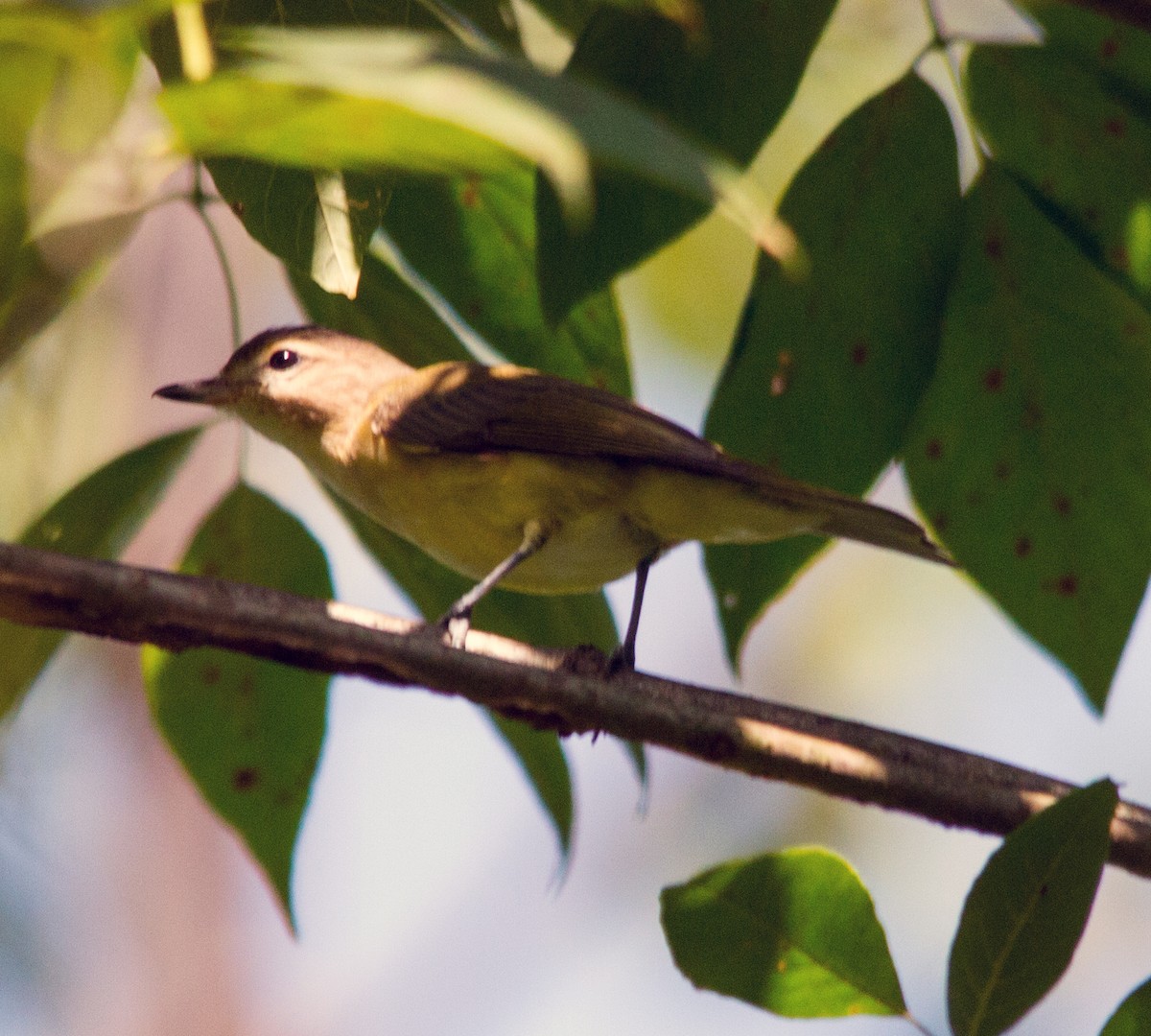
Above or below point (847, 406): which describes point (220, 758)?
below

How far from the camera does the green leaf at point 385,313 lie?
2.76 meters

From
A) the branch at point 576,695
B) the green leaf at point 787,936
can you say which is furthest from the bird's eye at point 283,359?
the green leaf at point 787,936

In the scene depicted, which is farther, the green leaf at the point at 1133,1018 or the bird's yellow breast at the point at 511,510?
the bird's yellow breast at the point at 511,510

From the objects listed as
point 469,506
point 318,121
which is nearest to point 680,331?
point 469,506

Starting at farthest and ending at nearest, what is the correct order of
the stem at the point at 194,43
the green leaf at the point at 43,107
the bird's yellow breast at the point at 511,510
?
the bird's yellow breast at the point at 511,510
the stem at the point at 194,43
the green leaf at the point at 43,107

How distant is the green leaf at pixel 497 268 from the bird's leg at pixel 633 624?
0.54m

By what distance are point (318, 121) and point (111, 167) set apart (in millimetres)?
1078

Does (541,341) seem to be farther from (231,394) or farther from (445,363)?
(231,394)

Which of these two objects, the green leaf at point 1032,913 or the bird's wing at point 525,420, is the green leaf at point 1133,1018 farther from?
the bird's wing at point 525,420

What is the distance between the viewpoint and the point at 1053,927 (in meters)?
1.84

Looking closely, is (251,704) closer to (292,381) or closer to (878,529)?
(878,529)

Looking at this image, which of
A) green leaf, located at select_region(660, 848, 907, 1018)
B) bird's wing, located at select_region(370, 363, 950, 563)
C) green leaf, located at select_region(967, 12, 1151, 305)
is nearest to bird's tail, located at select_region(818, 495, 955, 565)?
bird's wing, located at select_region(370, 363, 950, 563)

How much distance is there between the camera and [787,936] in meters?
2.04

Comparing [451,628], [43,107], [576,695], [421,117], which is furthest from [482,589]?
[421,117]
